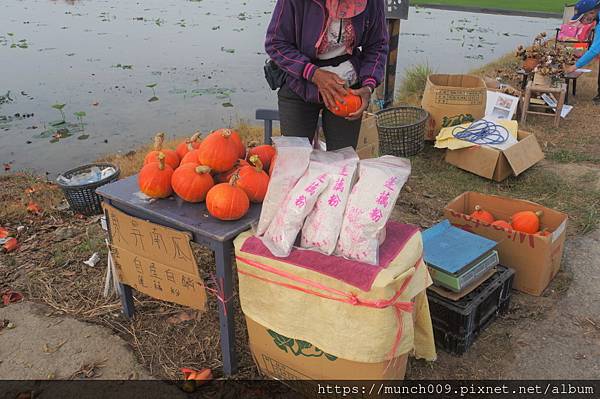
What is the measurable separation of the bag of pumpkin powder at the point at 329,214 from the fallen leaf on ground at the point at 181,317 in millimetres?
1266

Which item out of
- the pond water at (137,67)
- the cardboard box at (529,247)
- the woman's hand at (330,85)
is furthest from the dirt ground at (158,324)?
the pond water at (137,67)

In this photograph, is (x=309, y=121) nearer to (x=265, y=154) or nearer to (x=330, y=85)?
(x=330, y=85)

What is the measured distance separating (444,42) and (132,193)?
14.4 m

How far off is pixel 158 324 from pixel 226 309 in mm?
831

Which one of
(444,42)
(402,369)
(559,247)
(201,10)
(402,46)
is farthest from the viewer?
(201,10)

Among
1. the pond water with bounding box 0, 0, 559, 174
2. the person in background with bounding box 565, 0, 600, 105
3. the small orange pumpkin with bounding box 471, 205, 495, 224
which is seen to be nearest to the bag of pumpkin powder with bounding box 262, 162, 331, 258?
the small orange pumpkin with bounding box 471, 205, 495, 224

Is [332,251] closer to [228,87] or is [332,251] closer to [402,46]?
[228,87]

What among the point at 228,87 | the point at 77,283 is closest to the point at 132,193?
the point at 77,283

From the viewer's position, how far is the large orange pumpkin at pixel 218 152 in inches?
92.4

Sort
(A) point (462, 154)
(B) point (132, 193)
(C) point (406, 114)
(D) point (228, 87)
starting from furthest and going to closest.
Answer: (D) point (228, 87)
(C) point (406, 114)
(A) point (462, 154)
(B) point (132, 193)

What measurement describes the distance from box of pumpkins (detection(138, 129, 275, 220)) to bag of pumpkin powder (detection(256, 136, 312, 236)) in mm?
127

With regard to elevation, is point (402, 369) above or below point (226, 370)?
above

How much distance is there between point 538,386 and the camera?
2.52 m

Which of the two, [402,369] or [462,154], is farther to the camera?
[462,154]
